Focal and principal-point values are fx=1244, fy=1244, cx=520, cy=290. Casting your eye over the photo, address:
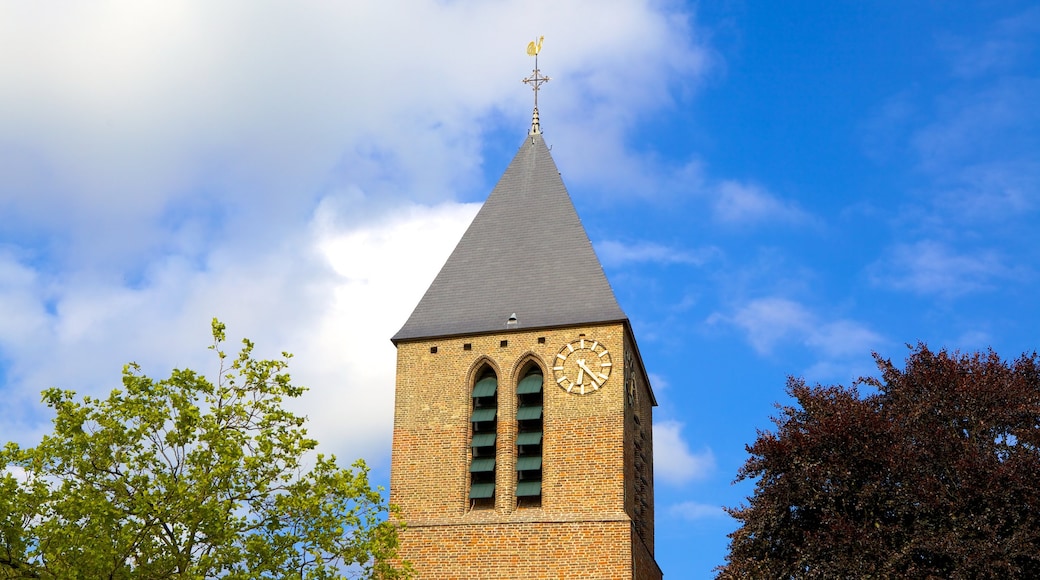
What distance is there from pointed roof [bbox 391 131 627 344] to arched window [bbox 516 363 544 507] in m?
1.19

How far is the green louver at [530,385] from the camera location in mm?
25812

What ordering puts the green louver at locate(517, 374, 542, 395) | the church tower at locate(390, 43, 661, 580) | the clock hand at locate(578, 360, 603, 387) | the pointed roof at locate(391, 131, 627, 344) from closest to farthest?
the church tower at locate(390, 43, 661, 580) < the clock hand at locate(578, 360, 603, 387) < the green louver at locate(517, 374, 542, 395) < the pointed roof at locate(391, 131, 627, 344)

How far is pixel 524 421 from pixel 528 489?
153 centimetres

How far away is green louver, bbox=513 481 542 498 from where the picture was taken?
24.9 m

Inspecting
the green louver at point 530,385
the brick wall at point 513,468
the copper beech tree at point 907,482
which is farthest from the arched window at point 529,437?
the copper beech tree at point 907,482

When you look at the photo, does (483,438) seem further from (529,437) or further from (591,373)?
(591,373)

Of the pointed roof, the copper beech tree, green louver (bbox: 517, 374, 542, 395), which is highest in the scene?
the pointed roof

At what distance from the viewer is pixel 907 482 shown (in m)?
22.0

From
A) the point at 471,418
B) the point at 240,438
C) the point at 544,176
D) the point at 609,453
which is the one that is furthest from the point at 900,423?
the point at 240,438

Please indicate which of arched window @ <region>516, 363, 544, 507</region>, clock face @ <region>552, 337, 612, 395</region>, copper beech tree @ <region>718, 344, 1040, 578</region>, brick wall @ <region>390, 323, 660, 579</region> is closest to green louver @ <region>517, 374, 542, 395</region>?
arched window @ <region>516, 363, 544, 507</region>

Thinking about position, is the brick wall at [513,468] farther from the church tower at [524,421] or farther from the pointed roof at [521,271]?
the pointed roof at [521,271]

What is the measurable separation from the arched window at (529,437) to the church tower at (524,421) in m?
0.03

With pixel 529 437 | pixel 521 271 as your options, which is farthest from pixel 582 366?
pixel 521 271

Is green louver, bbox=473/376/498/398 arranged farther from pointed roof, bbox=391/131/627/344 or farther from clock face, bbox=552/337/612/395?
clock face, bbox=552/337/612/395
